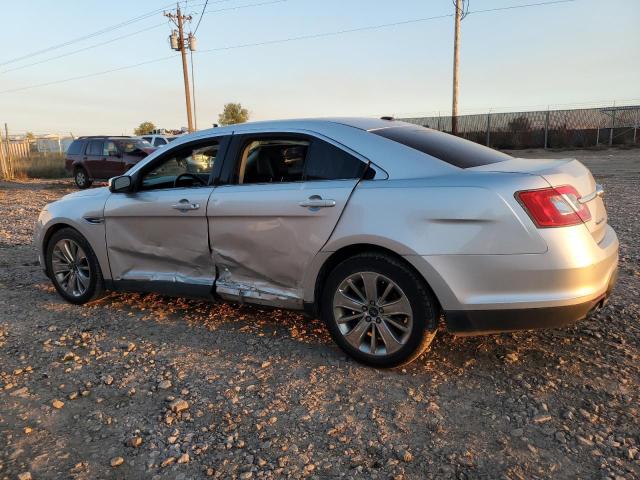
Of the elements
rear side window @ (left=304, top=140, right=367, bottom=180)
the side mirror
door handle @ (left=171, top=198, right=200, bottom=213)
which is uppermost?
rear side window @ (left=304, top=140, right=367, bottom=180)

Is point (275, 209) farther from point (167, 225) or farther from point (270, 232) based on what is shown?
point (167, 225)

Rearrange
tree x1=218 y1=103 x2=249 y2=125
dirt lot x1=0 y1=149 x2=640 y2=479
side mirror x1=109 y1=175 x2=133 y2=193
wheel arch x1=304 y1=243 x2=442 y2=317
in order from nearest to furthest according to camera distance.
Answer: dirt lot x1=0 y1=149 x2=640 y2=479 < wheel arch x1=304 y1=243 x2=442 y2=317 < side mirror x1=109 y1=175 x2=133 y2=193 < tree x1=218 y1=103 x2=249 y2=125

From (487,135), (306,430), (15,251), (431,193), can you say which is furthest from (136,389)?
(487,135)

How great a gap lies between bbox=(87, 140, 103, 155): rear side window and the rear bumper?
1723 cm

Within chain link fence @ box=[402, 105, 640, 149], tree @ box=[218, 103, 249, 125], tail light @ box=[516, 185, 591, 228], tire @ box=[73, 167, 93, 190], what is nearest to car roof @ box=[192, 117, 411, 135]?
tail light @ box=[516, 185, 591, 228]

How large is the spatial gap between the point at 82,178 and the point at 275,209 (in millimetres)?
16990

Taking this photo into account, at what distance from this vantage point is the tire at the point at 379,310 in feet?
10.2

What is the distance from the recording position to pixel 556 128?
112 ft

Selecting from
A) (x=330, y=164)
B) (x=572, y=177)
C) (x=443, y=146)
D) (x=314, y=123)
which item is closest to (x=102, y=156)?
(x=314, y=123)

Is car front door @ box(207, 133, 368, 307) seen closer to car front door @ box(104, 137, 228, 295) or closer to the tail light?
car front door @ box(104, 137, 228, 295)

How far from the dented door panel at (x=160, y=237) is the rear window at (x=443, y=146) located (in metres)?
1.48

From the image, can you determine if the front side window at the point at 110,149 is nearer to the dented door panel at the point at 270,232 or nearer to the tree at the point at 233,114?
the dented door panel at the point at 270,232

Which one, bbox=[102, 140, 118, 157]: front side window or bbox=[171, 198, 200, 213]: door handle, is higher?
bbox=[102, 140, 118, 157]: front side window

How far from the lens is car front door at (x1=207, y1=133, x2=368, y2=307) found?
342cm
